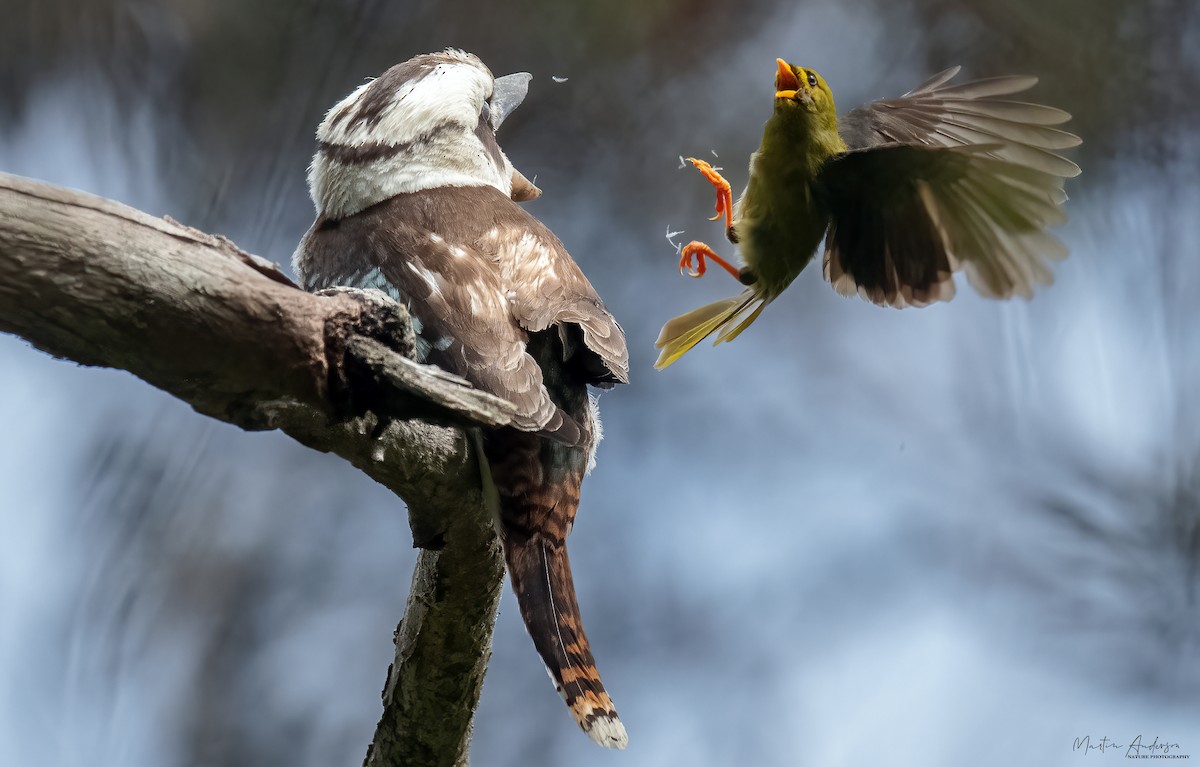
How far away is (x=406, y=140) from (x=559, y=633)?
111 cm

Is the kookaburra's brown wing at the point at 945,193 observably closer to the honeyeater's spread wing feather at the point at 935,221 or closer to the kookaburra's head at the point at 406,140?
the honeyeater's spread wing feather at the point at 935,221

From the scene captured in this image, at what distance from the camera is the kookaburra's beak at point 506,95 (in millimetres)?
2680

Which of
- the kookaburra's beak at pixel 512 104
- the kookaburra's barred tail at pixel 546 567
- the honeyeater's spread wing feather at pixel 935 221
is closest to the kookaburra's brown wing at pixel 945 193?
the honeyeater's spread wing feather at pixel 935 221

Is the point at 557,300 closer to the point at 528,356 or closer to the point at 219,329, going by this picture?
the point at 528,356

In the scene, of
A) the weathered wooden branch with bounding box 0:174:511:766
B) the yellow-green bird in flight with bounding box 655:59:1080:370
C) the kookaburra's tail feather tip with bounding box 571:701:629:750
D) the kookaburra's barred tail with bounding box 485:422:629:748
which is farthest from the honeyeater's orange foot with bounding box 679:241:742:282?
the kookaburra's tail feather tip with bounding box 571:701:629:750

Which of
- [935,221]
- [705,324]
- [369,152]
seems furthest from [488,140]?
[935,221]

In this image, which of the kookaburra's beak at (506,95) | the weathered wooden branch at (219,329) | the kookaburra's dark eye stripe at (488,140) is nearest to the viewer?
the weathered wooden branch at (219,329)

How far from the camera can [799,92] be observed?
2.00m

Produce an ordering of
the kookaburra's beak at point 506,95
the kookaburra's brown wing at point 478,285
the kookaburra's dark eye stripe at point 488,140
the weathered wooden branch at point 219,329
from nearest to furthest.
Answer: the weathered wooden branch at point 219,329, the kookaburra's brown wing at point 478,285, the kookaburra's dark eye stripe at point 488,140, the kookaburra's beak at point 506,95

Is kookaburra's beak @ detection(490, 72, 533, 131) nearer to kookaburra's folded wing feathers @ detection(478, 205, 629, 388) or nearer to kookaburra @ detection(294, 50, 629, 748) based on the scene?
kookaburra @ detection(294, 50, 629, 748)

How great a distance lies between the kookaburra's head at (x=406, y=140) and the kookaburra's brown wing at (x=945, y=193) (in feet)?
2.65

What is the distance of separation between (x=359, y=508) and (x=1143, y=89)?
9.11ft

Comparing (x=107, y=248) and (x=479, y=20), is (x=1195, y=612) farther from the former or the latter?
(x=107, y=248)

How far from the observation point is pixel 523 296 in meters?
1.93
